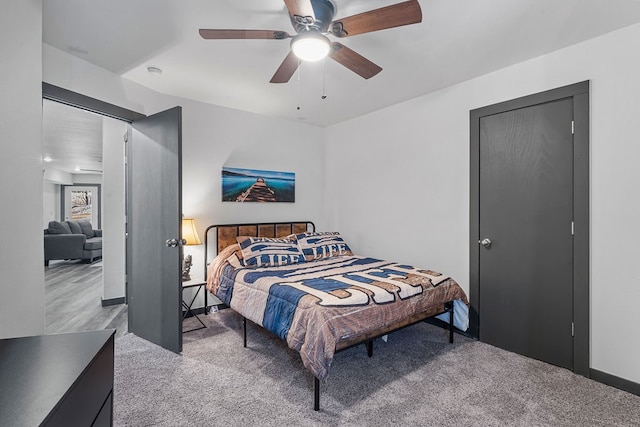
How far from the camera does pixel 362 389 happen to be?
2316 mm

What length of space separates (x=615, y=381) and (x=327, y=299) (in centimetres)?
223

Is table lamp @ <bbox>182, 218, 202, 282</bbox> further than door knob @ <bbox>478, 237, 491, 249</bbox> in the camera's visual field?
Yes

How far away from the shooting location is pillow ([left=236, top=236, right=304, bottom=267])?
3422 millimetres

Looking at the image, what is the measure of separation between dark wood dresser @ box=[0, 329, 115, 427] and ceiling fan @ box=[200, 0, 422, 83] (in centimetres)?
175

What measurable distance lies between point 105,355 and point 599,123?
11.2 feet

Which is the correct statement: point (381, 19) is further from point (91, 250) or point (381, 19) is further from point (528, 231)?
point (91, 250)

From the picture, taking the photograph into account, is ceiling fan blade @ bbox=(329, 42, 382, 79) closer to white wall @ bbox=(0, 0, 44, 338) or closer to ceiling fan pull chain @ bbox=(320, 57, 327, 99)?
ceiling fan pull chain @ bbox=(320, 57, 327, 99)

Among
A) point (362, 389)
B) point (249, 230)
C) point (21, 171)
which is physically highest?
point (21, 171)

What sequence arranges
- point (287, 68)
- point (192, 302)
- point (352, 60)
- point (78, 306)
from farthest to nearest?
1. point (78, 306)
2. point (192, 302)
3. point (287, 68)
4. point (352, 60)

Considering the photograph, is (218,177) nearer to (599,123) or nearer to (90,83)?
(90,83)

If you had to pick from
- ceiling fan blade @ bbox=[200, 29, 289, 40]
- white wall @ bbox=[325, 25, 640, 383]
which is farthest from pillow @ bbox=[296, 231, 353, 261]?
ceiling fan blade @ bbox=[200, 29, 289, 40]

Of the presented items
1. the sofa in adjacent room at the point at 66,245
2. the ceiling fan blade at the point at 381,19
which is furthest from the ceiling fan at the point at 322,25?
Result: the sofa in adjacent room at the point at 66,245

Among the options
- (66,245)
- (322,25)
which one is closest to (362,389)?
(322,25)

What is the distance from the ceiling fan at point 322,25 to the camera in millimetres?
1719
